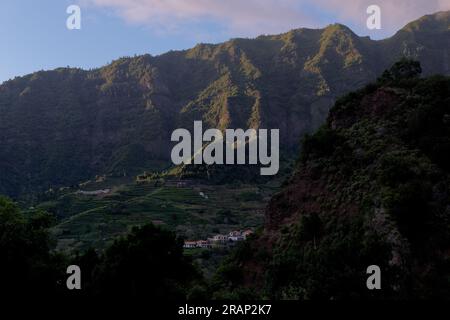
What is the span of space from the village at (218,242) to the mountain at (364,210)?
34.7 metres

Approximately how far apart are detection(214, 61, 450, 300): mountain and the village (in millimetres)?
34678

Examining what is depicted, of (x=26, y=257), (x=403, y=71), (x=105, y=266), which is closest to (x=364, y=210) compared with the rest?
(x=105, y=266)

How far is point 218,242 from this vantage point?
7488 centimetres

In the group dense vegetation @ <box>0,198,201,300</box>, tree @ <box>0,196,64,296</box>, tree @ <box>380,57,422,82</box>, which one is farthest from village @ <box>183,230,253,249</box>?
dense vegetation @ <box>0,198,201,300</box>

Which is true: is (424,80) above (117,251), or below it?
above

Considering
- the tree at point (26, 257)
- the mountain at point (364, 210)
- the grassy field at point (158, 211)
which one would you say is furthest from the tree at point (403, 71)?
the grassy field at point (158, 211)

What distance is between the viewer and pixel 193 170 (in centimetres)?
12875

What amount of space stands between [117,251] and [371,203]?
14399mm

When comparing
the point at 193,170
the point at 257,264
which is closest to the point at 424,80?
the point at 257,264

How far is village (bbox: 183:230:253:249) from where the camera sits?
237 ft

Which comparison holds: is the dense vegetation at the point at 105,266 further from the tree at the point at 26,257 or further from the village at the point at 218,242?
the village at the point at 218,242

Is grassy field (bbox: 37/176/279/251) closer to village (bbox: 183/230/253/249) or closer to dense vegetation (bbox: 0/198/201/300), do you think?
village (bbox: 183/230/253/249)
